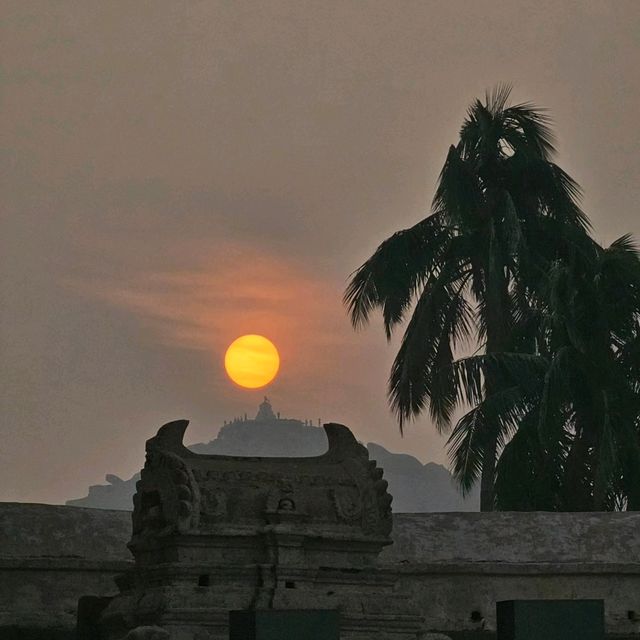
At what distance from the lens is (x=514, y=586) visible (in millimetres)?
18625

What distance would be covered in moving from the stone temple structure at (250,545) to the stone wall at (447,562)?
0.58 metres

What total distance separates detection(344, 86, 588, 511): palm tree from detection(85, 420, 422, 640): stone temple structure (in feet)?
34.2

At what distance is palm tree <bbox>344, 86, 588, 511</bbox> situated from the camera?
90.4 feet

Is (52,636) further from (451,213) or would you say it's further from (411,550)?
(451,213)

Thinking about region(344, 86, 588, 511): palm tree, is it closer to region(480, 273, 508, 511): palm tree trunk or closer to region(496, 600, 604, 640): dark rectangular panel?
region(480, 273, 508, 511): palm tree trunk

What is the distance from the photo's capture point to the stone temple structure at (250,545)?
15.6 metres

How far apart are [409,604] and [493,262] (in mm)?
11631

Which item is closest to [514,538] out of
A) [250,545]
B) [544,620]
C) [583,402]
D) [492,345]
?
[250,545]

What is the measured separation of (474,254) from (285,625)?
743 inches

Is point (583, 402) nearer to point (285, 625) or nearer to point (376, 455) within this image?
point (285, 625)

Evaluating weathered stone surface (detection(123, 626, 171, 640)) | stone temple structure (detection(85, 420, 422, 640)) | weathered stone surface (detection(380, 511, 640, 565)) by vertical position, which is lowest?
weathered stone surface (detection(123, 626, 171, 640))

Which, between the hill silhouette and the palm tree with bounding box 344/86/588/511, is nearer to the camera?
the palm tree with bounding box 344/86/588/511

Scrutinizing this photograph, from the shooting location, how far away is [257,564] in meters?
15.9

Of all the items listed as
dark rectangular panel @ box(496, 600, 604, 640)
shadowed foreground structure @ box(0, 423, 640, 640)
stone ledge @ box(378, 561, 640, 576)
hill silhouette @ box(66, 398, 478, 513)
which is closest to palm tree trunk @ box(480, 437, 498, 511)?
shadowed foreground structure @ box(0, 423, 640, 640)
